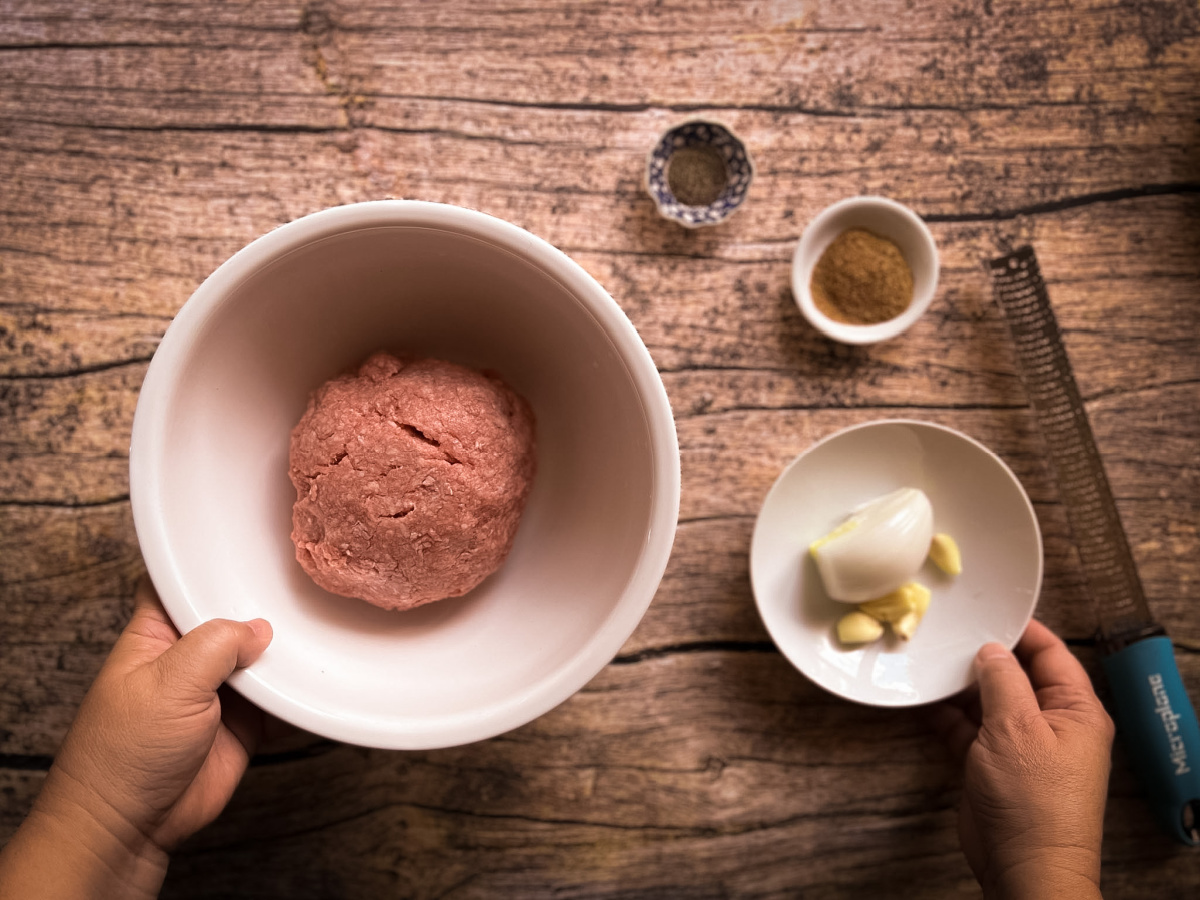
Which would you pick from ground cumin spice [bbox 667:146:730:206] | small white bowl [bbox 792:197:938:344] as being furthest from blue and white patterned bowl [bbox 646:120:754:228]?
small white bowl [bbox 792:197:938:344]

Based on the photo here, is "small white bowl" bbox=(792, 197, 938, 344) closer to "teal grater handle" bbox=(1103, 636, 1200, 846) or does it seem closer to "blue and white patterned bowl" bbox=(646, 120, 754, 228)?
"blue and white patterned bowl" bbox=(646, 120, 754, 228)

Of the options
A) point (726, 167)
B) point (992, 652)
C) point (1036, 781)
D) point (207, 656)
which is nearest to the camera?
point (207, 656)

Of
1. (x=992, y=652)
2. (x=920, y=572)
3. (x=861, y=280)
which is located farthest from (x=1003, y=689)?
(x=861, y=280)

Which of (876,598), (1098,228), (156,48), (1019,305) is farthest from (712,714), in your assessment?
(156,48)

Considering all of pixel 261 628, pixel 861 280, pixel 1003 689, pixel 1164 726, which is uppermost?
pixel 861 280

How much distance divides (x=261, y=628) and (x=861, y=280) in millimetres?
1082

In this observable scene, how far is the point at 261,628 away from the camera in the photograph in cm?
93

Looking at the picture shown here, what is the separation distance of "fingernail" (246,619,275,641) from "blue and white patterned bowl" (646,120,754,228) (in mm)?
896

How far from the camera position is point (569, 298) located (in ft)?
3.04

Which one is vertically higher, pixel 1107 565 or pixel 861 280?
pixel 861 280

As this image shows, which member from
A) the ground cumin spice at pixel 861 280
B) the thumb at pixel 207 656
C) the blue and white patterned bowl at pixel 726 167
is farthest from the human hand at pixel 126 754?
the ground cumin spice at pixel 861 280

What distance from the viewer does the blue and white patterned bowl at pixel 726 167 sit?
Result: 1.28 meters

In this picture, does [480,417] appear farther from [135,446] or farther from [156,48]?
[156,48]

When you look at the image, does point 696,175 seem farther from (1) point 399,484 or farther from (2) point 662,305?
(1) point 399,484
